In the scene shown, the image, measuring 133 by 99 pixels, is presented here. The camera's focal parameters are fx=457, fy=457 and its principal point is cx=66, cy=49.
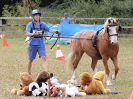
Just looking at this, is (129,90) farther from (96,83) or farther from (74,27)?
(74,27)

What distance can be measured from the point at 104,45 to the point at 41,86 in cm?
280

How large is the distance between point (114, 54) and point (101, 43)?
1.48 feet

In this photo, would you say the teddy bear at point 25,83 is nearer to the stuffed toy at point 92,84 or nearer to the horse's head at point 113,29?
the stuffed toy at point 92,84

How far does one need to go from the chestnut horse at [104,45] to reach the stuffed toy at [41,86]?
2.35 metres

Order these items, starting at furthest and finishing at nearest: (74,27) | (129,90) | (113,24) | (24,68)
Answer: (74,27) → (24,68) → (113,24) → (129,90)

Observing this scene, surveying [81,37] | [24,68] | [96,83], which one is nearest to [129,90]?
[96,83]

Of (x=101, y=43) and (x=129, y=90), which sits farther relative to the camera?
(x=101, y=43)

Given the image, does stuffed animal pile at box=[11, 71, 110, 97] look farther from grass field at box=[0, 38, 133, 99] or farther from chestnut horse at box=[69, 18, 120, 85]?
chestnut horse at box=[69, 18, 120, 85]

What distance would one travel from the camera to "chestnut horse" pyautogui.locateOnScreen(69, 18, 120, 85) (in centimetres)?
1165

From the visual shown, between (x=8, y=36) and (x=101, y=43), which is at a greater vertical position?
(x=101, y=43)

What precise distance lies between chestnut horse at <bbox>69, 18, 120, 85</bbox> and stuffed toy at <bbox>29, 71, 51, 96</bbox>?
2347 mm

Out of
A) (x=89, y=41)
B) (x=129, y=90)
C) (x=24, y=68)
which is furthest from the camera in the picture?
(x=24, y=68)

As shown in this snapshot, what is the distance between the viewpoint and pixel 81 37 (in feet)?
42.4

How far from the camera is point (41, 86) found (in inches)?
389
